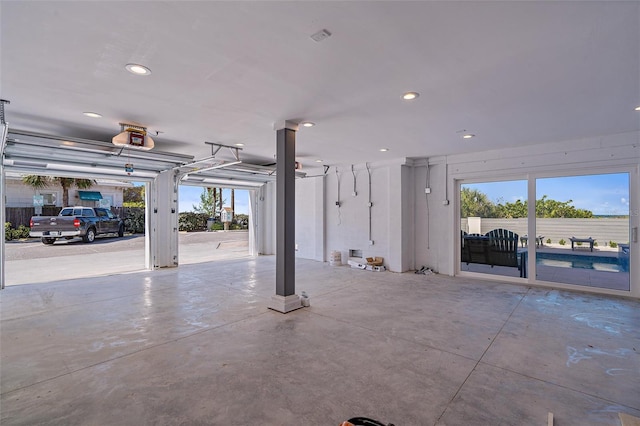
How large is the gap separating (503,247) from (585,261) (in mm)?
1291

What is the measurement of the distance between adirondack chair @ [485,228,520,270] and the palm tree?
1716 cm

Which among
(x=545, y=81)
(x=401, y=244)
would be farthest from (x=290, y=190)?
(x=401, y=244)

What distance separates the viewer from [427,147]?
5.67 meters

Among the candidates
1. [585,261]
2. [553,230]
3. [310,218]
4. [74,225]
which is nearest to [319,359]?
[553,230]

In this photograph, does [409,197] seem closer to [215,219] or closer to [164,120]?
[164,120]

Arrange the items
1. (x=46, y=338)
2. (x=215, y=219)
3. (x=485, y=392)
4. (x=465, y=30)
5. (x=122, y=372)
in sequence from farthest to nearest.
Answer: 1. (x=215, y=219)
2. (x=46, y=338)
3. (x=122, y=372)
4. (x=485, y=392)
5. (x=465, y=30)

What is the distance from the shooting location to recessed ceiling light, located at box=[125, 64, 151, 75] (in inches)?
101

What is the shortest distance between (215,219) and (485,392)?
743 inches

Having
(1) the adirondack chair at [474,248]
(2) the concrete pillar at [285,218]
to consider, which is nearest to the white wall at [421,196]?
(1) the adirondack chair at [474,248]

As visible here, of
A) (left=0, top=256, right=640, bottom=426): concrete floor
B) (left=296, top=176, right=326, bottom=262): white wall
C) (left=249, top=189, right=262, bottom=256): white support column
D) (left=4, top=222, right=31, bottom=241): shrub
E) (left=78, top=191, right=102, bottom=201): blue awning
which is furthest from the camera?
(left=78, top=191, right=102, bottom=201): blue awning

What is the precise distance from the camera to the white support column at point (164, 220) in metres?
6.99

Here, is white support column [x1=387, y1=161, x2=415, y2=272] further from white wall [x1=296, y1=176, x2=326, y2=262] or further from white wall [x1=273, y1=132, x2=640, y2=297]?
white wall [x1=296, y1=176, x2=326, y2=262]

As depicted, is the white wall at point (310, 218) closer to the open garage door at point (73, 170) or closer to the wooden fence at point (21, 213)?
the open garage door at point (73, 170)

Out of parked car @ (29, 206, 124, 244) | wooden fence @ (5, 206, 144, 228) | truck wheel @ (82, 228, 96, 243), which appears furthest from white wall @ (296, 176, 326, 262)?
wooden fence @ (5, 206, 144, 228)
